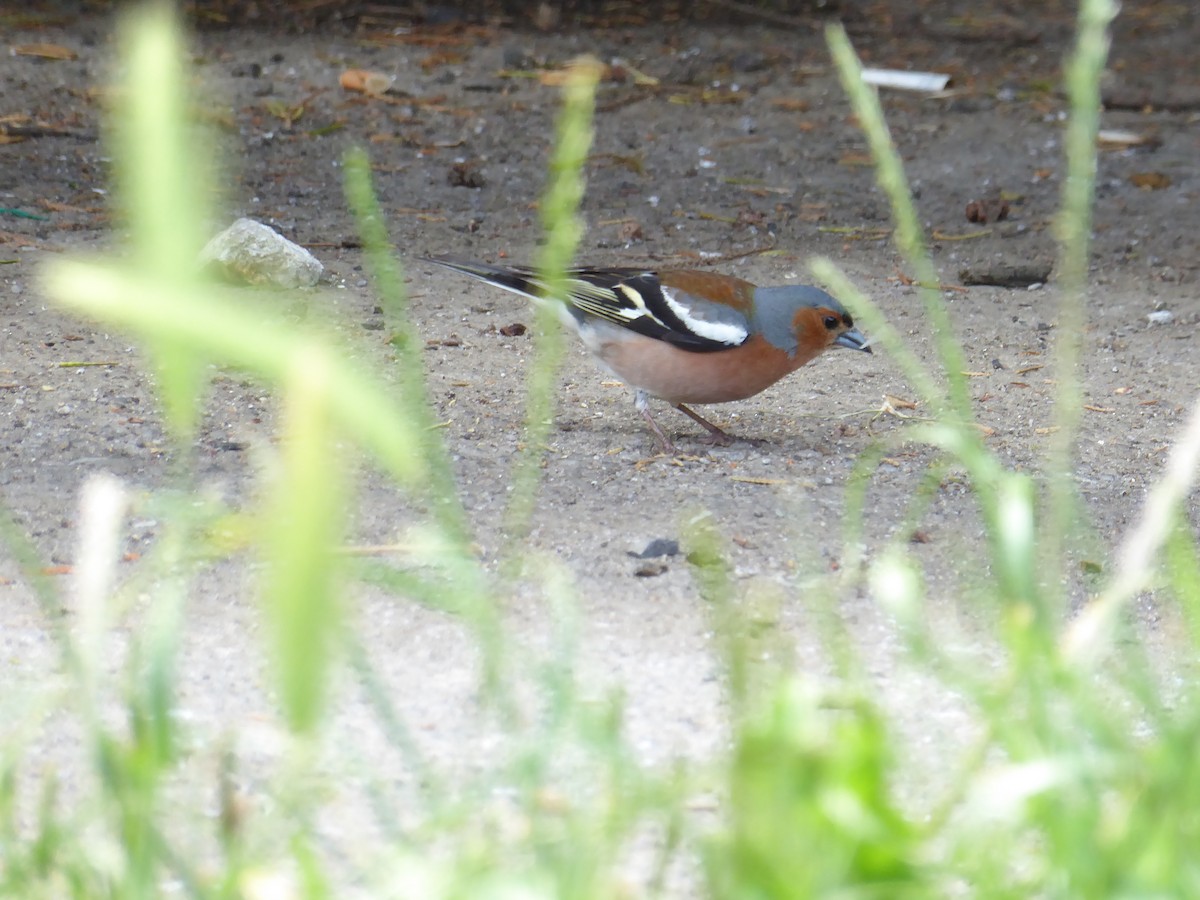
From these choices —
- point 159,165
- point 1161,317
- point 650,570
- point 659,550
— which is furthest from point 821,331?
point 159,165

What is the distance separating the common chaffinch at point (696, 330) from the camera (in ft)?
13.8

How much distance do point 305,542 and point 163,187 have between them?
0.17 metres

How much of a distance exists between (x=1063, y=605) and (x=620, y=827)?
206 centimetres

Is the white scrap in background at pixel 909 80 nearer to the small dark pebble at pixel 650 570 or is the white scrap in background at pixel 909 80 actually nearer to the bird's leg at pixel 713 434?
the bird's leg at pixel 713 434

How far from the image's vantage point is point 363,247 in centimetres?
580

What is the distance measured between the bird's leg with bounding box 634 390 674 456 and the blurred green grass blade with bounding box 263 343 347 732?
10.8ft

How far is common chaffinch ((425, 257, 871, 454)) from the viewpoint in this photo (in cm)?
421

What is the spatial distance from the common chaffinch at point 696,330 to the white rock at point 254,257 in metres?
0.99

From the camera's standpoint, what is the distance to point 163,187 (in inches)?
26.8

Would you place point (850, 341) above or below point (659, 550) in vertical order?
above

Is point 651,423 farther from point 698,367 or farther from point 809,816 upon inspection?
point 809,816

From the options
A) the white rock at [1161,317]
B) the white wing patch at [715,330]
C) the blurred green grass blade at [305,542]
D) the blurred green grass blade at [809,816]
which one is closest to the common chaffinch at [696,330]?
the white wing patch at [715,330]

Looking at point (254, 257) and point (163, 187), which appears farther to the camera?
point (254, 257)

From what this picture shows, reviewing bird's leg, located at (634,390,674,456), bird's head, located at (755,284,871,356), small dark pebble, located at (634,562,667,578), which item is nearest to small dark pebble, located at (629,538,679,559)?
small dark pebble, located at (634,562,667,578)
